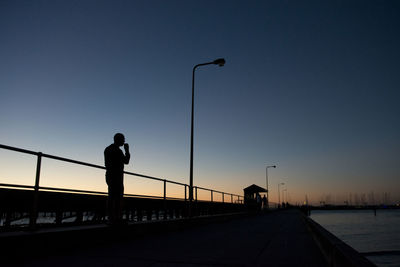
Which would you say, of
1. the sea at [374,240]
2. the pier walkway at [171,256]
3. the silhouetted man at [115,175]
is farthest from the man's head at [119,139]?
the sea at [374,240]

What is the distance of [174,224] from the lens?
9.02m

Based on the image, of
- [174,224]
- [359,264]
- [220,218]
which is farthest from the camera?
[220,218]

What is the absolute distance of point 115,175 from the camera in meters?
6.13

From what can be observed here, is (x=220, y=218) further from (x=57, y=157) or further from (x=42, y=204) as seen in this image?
(x=57, y=157)

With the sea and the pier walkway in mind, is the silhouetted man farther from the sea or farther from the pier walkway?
the sea

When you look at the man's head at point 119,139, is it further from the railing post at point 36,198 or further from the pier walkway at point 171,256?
the pier walkway at point 171,256

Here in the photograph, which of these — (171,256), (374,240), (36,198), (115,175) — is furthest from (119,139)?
(374,240)

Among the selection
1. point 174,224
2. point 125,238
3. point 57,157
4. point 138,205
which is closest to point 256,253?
point 125,238

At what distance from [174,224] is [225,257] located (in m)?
5.00

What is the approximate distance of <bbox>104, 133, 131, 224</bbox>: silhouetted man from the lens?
607cm

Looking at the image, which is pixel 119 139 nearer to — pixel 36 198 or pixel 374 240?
pixel 36 198

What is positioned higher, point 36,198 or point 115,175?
point 115,175

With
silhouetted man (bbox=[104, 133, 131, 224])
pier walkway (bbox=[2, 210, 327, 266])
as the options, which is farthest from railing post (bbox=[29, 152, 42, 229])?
silhouetted man (bbox=[104, 133, 131, 224])

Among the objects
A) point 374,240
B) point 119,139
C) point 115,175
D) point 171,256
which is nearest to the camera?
point 171,256
